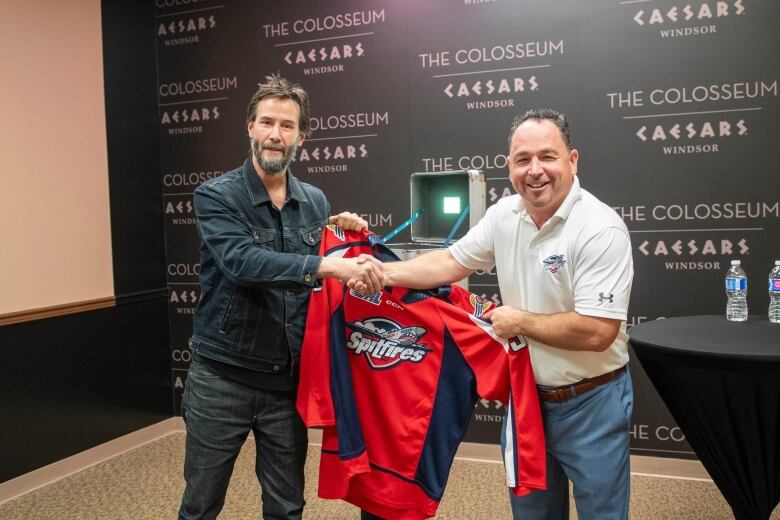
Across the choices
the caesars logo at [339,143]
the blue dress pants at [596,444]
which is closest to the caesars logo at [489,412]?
the caesars logo at [339,143]

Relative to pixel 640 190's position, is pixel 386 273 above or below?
below

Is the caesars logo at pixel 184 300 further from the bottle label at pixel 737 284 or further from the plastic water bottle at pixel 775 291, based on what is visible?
the plastic water bottle at pixel 775 291

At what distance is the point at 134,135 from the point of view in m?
4.30

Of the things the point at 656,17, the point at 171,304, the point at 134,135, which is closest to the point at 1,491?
the point at 171,304

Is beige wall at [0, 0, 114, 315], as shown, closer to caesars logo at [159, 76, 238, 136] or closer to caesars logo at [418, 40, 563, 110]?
caesars logo at [159, 76, 238, 136]

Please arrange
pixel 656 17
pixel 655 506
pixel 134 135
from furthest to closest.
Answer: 1. pixel 134 135
2. pixel 656 17
3. pixel 655 506

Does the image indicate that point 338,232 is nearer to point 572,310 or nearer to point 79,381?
point 572,310

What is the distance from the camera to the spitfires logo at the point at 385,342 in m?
→ 2.10

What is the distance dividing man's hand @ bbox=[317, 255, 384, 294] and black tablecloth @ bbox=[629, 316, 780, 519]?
986mm

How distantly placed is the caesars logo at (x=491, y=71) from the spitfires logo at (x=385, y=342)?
1.99 m

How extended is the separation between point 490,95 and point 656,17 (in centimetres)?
91

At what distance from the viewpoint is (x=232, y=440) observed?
2.08 meters

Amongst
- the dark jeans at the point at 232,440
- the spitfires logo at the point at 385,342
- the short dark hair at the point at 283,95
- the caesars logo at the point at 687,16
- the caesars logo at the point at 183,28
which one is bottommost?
the dark jeans at the point at 232,440

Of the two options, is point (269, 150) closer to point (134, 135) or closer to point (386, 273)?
point (386, 273)
